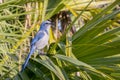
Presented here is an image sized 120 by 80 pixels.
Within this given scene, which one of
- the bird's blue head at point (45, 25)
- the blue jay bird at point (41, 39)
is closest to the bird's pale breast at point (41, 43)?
the blue jay bird at point (41, 39)

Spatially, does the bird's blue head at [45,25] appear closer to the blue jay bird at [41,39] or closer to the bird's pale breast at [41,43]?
the blue jay bird at [41,39]

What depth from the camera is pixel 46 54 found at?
2.18 metres

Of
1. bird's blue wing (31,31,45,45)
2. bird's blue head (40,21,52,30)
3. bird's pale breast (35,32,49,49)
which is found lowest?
bird's pale breast (35,32,49,49)

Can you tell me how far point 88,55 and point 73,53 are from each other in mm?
109

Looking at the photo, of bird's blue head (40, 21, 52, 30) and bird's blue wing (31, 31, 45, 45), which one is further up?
bird's blue head (40, 21, 52, 30)

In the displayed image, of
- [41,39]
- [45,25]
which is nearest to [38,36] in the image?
[41,39]

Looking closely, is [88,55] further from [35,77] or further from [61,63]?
[35,77]

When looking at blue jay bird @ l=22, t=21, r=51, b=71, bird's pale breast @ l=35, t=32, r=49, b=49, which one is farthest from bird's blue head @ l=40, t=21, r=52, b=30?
bird's pale breast @ l=35, t=32, r=49, b=49

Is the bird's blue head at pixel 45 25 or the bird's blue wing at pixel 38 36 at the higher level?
the bird's blue head at pixel 45 25

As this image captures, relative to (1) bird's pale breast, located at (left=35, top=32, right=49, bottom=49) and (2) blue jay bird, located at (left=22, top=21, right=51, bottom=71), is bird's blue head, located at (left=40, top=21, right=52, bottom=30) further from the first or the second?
(1) bird's pale breast, located at (left=35, top=32, right=49, bottom=49)

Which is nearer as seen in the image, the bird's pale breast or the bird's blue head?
the bird's pale breast

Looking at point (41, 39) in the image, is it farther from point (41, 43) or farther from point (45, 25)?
point (45, 25)

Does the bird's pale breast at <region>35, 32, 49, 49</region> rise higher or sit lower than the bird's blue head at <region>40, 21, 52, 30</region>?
lower

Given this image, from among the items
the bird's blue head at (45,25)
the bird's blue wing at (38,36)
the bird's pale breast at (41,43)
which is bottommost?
the bird's pale breast at (41,43)
